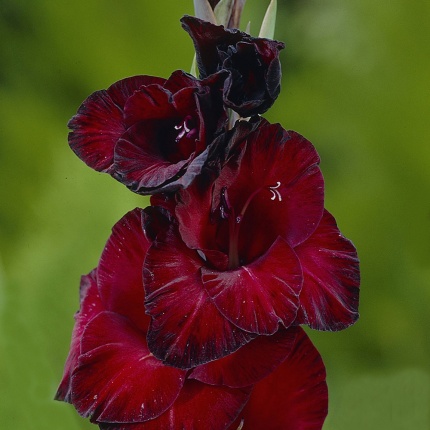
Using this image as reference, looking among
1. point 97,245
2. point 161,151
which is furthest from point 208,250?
point 97,245

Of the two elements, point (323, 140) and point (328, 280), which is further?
point (323, 140)

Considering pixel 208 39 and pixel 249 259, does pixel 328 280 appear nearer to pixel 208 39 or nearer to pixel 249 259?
pixel 249 259

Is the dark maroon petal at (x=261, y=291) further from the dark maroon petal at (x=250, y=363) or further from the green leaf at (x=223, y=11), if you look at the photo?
the green leaf at (x=223, y=11)

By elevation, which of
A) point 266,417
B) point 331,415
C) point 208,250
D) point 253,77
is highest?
point 253,77

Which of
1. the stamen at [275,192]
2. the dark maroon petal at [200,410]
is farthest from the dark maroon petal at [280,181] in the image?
the dark maroon petal at [200,410]

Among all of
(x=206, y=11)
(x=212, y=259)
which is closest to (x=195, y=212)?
(x=212, y=259)

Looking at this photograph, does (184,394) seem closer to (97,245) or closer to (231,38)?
(231,38)
